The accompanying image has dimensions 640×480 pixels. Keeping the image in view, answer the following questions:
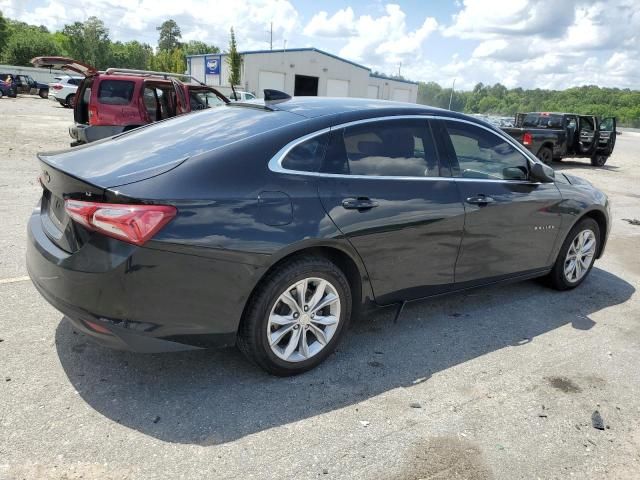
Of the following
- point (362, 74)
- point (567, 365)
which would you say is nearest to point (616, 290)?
point (567, 365)

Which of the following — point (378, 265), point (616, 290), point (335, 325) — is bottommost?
point (616, 290)

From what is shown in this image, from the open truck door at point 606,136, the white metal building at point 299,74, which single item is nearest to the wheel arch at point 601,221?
the open truck door at point 606,136

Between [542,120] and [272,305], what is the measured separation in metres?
16.7

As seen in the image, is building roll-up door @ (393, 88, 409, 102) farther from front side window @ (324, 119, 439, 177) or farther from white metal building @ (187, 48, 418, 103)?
front side window @ (324, 119, 439, 177)

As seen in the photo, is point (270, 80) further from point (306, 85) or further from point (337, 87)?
point (337, 87)

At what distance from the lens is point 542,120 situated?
17.2 metres

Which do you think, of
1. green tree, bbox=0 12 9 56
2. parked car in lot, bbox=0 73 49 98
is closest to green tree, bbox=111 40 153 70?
green tree, bbox=0 12 9 56

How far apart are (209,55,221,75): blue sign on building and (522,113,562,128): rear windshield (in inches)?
1348

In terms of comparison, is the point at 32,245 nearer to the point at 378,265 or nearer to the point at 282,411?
the point at 282,411

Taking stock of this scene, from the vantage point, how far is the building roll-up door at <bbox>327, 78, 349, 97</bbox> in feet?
145

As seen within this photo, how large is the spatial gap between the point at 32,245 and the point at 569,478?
3234mm

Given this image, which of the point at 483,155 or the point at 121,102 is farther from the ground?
the point at 483,155

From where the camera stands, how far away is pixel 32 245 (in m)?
3.10

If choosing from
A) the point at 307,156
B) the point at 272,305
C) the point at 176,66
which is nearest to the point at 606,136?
the point at 307,156
